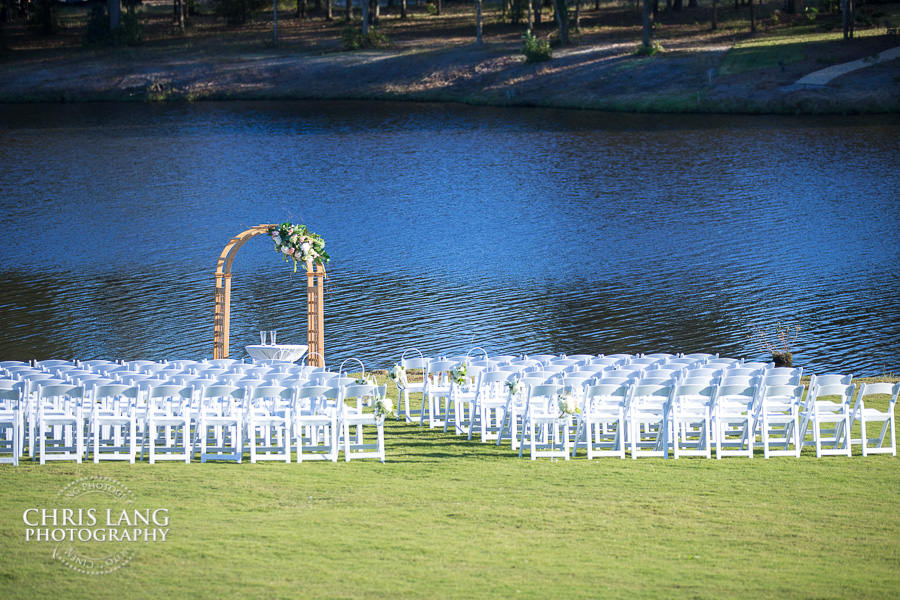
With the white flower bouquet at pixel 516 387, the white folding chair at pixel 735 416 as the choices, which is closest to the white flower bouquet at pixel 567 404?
the white flower bouquet at pixel 516 387

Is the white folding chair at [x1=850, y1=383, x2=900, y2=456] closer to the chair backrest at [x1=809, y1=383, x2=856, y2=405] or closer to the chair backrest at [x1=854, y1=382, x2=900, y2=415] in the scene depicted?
the chair backrest at [x1=854, y1=382, x2=900, y2=415]

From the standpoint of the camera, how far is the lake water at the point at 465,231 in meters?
20.5

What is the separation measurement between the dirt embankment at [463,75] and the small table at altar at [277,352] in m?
32.8

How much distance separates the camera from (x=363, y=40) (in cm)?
5712

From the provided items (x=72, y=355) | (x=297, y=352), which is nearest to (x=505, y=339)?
(x=297, y=352)

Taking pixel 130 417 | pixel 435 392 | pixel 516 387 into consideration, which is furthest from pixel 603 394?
pixel 130 417

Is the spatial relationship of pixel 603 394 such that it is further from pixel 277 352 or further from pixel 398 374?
pixel 277 352

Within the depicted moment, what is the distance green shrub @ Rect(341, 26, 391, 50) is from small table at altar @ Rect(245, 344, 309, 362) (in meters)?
44.4

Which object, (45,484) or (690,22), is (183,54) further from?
(45,484)

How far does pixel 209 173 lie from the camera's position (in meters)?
36.9

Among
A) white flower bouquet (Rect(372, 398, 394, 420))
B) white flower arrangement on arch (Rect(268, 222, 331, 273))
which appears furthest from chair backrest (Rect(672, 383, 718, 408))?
white flower arrangement on arch (Rect(268, 222, 331, 273))

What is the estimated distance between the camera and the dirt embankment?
143 ft

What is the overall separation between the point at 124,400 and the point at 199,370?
1024mm

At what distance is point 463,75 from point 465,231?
24.3 m
